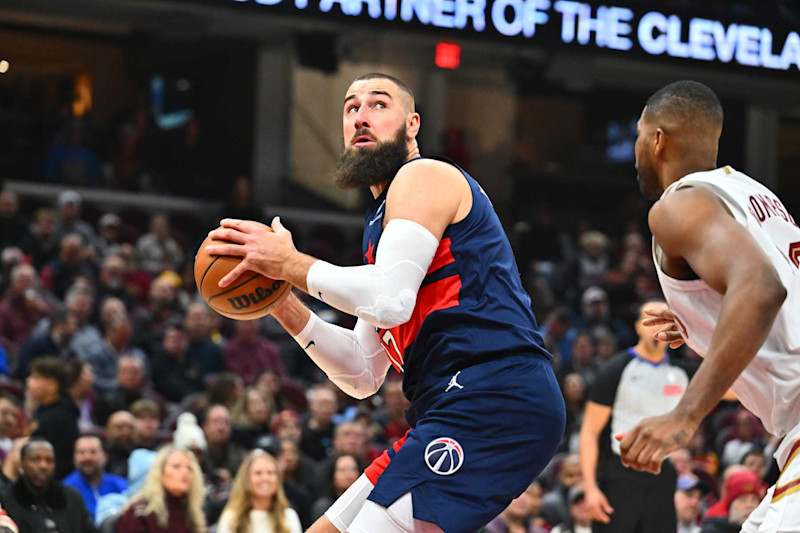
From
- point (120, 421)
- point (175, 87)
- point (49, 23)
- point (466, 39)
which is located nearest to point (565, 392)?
point (466, 39)

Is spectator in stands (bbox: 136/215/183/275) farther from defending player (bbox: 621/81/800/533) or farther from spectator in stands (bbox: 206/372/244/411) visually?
defending player (bbox: 621/81/800/533)

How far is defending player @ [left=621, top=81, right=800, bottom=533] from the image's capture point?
2.82 meters

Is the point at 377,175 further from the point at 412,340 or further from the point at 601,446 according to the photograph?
the point at 601,446

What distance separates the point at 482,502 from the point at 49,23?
1839cm

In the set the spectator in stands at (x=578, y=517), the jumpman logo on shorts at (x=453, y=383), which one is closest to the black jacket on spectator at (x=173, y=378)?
the spectator in stands at (x=578, y=517)

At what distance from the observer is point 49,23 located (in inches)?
787

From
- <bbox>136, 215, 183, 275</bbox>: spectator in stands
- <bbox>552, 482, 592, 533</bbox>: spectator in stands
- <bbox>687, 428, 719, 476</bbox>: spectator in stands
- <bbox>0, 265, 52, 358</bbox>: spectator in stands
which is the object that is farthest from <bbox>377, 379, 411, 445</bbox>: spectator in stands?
<bbox>136, 215, 183, 275</bbox>: spectator in stands

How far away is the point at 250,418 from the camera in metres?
9.34

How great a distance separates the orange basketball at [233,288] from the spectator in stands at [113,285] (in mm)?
7946

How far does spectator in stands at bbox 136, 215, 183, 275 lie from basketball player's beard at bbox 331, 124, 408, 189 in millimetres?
9391

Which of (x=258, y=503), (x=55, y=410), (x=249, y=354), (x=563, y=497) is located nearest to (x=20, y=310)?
(x=249, y=354)

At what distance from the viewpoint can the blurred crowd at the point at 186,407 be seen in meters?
7.24

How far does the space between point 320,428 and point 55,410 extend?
98.4 inches

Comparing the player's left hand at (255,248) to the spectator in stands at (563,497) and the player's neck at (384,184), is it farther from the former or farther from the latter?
the spectator in stands at (563,497)
